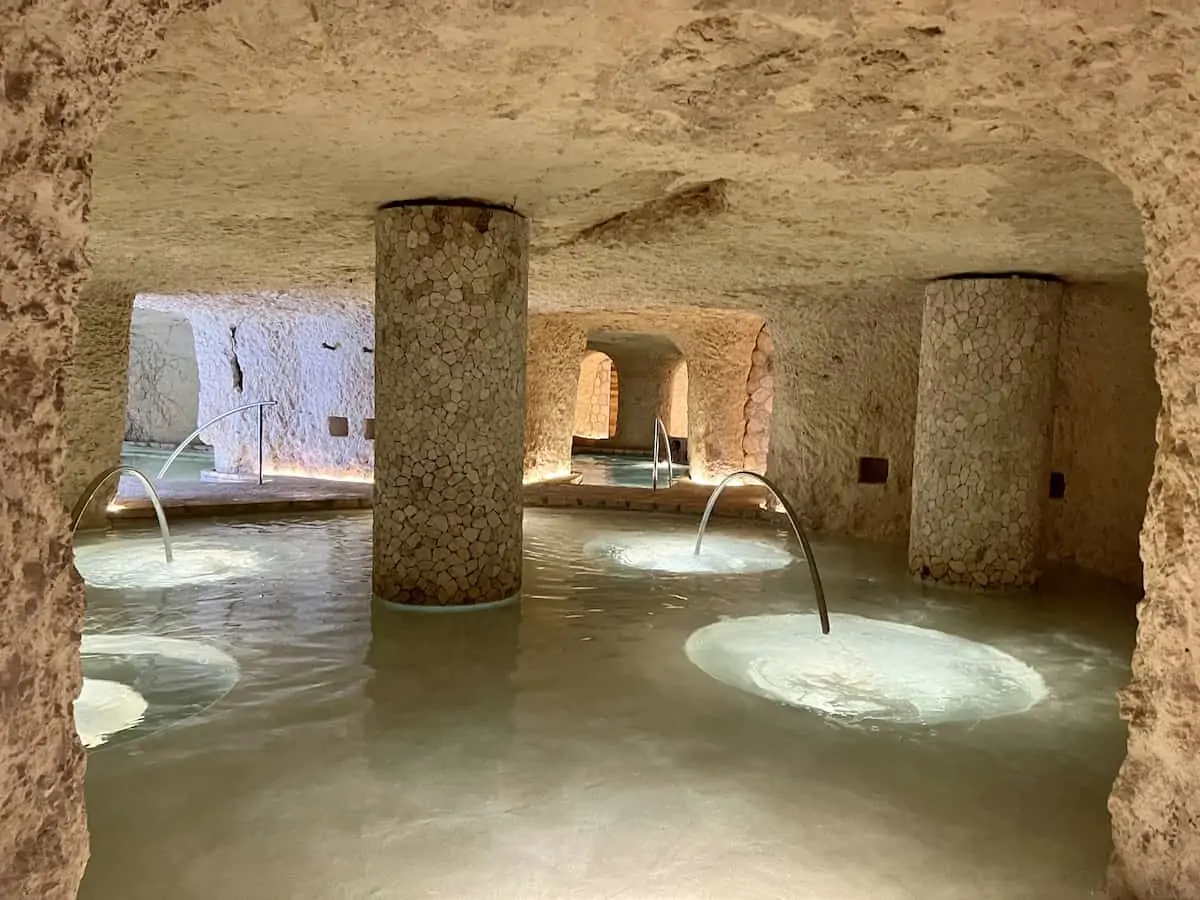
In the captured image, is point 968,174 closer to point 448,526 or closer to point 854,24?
point 854,24

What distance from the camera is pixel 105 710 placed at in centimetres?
367

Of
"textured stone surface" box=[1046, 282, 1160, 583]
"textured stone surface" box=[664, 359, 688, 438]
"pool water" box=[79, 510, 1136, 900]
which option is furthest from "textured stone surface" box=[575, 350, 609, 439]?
"pool water" box=[79, 510, 1136, 900]

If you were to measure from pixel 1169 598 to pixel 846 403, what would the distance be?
22.1 ft

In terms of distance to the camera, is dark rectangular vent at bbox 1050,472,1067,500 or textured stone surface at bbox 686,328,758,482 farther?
textured stone surface at bbox 686,328,758,482

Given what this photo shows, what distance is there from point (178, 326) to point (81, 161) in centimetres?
1604

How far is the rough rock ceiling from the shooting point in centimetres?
241

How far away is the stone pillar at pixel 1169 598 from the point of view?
2074mm

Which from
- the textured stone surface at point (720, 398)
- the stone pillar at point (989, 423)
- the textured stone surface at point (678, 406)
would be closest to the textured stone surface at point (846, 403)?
the stone pillar at point (989, 423)

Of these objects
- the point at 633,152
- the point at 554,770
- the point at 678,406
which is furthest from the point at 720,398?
the point at 554,770

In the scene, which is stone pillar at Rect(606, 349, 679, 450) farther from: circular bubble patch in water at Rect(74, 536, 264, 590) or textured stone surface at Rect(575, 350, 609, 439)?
circular bubble patch in water at Rect(74, 536, 264, 590)

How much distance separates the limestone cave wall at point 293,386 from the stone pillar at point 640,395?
703 cm

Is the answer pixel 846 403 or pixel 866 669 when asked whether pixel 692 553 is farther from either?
pixel 866 669

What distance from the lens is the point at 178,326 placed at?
16.2 meters

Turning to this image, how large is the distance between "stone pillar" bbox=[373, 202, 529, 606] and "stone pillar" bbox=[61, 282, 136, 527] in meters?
4.15
